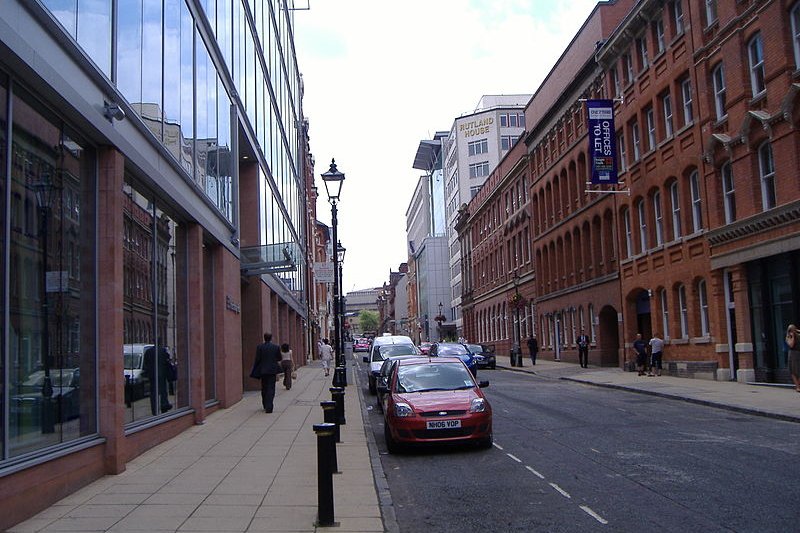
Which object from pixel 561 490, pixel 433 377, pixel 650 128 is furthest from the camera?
pixel 650 128

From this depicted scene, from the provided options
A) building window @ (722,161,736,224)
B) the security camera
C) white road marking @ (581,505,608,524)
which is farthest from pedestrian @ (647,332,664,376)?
the security camera

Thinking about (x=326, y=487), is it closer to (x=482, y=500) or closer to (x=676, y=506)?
(x=482, y=500)

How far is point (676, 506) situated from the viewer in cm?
809

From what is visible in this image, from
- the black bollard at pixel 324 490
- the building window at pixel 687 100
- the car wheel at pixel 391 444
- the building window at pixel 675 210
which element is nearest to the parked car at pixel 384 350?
the building window at pixel 675 210

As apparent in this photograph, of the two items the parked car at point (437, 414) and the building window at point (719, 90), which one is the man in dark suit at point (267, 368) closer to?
the parked car at point (437, 414)

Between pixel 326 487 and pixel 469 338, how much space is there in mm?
73156

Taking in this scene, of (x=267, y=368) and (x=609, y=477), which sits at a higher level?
(x=267, y=368)

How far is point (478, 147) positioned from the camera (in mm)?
88438

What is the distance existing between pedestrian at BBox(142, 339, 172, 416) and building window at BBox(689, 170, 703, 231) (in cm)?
2032

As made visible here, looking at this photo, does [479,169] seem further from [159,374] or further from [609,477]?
[609,477]

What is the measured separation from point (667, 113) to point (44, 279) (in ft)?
86.8

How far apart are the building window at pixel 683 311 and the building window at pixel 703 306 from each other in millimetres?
1138

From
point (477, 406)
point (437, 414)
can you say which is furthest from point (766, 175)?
point (437, 414)

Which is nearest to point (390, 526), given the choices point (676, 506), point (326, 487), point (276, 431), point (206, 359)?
point (326, 487)
